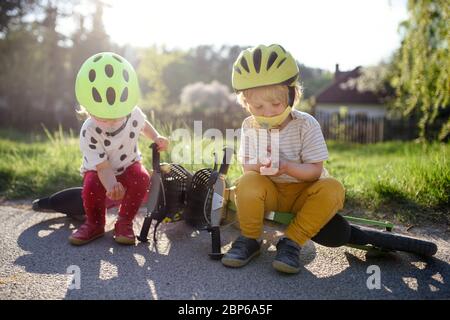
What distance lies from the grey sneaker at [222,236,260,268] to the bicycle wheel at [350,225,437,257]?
0.60m

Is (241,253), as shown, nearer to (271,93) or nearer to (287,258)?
(287,258)

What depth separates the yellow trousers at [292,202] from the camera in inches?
98.5

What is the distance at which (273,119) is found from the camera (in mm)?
2688

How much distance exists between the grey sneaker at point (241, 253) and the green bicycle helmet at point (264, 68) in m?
0.96

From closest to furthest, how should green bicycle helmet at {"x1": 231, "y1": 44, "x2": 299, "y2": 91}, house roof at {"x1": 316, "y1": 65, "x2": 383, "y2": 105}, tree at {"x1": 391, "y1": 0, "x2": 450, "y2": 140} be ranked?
1. green bicycle helmet at {"x1": 231, "y1": 44, "x2": 299, "y2": 91}
2. tree at {"x1": 391, "y1": 0, "x2": 450, "y2": 140}
3. house roof at {"x1": 316, "y1": 65, "x2": 383, "y2": 105}

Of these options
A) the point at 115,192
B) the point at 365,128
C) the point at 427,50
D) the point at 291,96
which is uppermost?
the point at 427,50

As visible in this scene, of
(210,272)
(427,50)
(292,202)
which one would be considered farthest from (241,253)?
(427,50)

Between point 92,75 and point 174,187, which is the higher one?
point 92,75

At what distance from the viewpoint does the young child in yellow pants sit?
2516 mm

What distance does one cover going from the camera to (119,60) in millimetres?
2926

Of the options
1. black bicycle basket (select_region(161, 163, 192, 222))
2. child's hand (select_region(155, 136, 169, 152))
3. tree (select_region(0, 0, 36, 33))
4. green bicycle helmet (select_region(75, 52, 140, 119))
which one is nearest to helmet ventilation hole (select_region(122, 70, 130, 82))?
green bicycle helmet (select_region(75, 52, 140, 119))

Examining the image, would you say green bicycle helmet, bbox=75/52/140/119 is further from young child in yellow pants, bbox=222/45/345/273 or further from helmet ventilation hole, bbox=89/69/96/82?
young child in yellow pants, bbox=222/45/345/273

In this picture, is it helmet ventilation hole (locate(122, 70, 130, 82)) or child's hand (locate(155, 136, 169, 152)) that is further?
child's hand (locate(155, 136, 169, 152))

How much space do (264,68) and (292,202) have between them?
0.88 m
